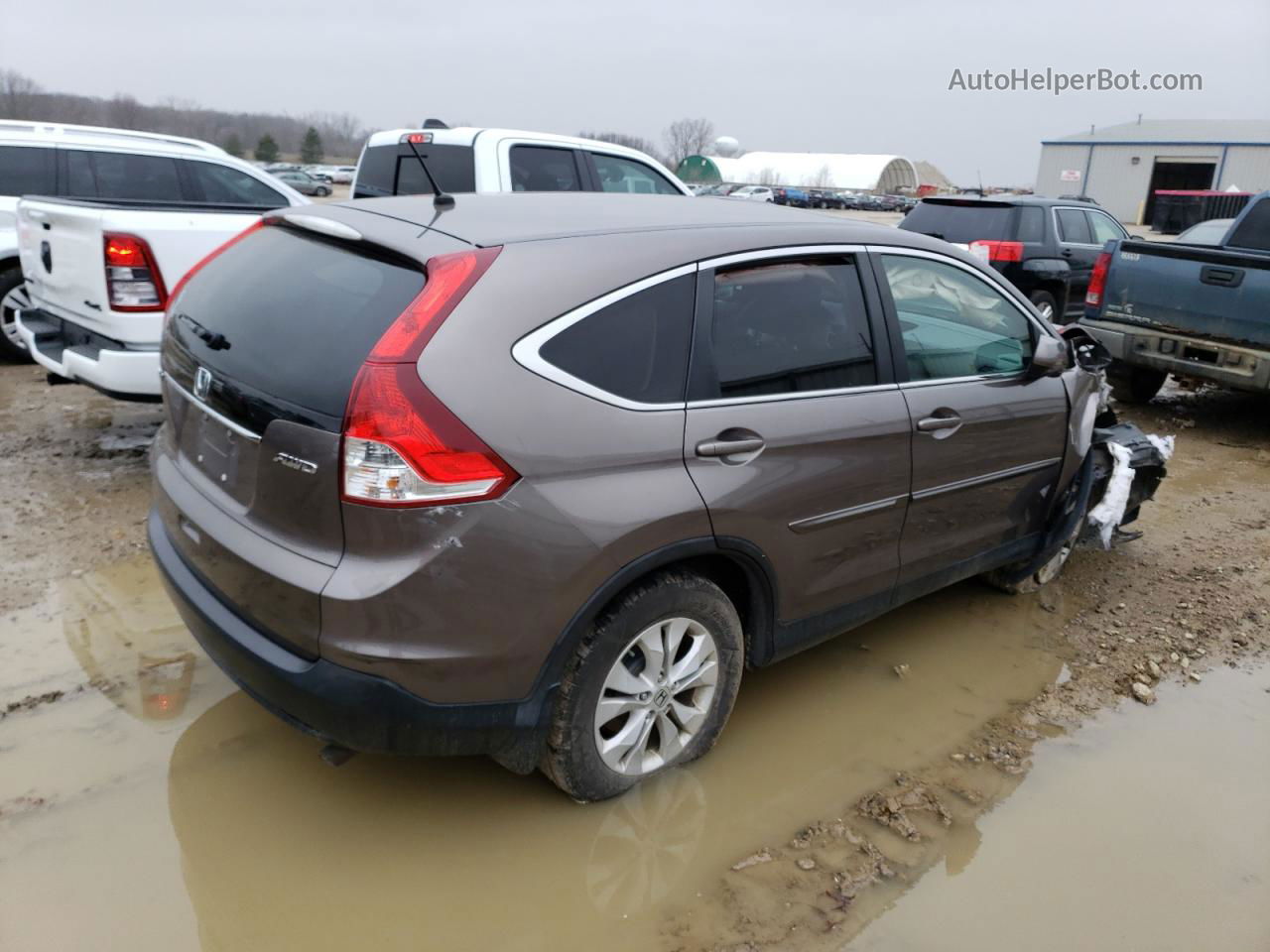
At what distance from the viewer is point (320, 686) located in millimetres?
2352

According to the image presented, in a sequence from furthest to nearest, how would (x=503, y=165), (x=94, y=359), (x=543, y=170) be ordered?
(x=543, y=170), (x=503, y=165), (x=94, y=359)

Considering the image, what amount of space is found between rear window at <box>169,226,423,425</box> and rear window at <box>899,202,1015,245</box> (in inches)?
351

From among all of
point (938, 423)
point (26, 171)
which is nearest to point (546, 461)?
point (938, 423)

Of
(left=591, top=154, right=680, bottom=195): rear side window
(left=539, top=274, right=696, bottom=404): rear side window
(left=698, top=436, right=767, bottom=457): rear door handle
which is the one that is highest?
(left=591, top=154, right=680, bottom=195): rear side window

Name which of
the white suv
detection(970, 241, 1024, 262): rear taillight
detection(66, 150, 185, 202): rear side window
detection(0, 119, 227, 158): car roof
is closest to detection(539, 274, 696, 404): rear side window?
the white suv

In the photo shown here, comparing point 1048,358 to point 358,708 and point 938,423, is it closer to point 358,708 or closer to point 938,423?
point 938,423

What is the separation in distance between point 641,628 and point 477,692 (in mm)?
503

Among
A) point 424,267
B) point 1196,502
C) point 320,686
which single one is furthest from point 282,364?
point 1196,502

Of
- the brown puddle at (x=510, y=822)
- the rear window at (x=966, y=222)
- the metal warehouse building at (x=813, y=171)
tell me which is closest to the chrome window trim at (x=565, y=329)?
the brown puddle at (x=510, y=822)

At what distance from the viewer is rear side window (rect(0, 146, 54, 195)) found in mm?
7672

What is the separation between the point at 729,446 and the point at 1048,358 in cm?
176

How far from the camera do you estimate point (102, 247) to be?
4.79m

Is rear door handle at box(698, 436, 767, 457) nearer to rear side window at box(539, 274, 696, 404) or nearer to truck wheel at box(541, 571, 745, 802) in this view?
rear side window at box(539, 274, 696, 404)

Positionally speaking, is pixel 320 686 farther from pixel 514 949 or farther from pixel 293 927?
pixel 514 949
